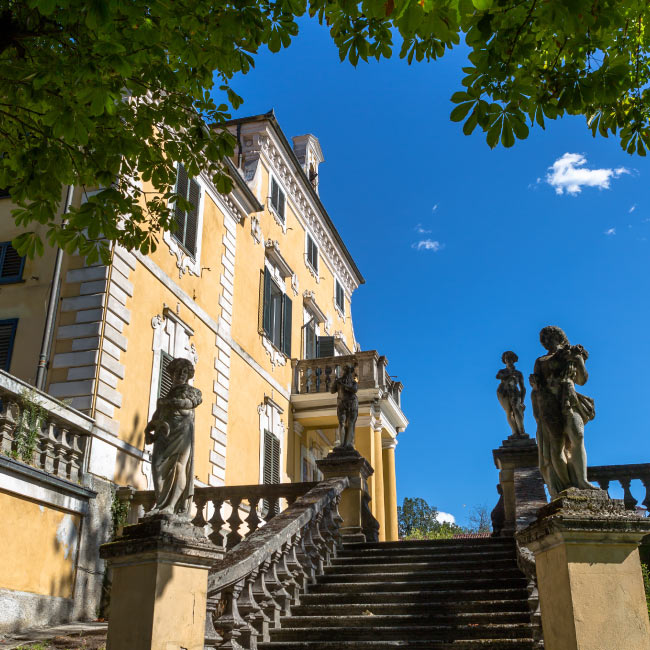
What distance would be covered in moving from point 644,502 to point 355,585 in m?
4.71

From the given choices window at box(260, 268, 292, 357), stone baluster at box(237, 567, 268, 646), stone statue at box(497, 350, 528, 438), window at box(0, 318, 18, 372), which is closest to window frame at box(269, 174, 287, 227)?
window at box(260, 268, 292, 357)

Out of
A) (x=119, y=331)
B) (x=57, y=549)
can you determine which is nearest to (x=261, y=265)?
(x=119, y=331)

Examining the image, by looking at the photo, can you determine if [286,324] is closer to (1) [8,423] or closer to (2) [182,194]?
(2) [182,194]

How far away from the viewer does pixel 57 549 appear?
966 cm

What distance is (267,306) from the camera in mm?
19922

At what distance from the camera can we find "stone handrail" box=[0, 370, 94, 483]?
8.98m

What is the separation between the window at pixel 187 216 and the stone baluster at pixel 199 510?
593 centimetres

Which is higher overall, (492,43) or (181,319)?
(181,319)

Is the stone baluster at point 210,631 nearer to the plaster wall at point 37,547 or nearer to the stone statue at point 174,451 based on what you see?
the stone statue at point 174,451

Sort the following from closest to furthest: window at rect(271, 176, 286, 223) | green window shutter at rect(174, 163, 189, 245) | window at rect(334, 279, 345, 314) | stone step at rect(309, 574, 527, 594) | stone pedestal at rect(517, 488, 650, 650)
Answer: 1. stone pedestal at rect(517, 488, 650, 650)
2. stone step at rect(309, 574, 527, 594)
3. green window shutter at rect(174, 163, 189, 245)
4. window at rect(271, 176, 286, 223)
5. window at rect(334, 279, 345, 314)

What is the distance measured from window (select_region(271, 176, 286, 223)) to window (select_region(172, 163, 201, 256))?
5.47m

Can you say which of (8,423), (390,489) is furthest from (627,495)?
(390,489)

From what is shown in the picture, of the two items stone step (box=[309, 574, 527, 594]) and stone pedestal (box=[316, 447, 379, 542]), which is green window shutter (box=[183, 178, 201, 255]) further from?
stone step (box=[309, 574, 527, 594])

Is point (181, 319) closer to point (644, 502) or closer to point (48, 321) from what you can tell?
point (48, 321)
